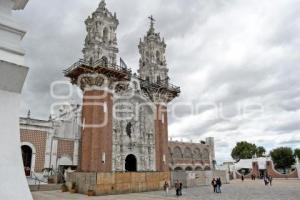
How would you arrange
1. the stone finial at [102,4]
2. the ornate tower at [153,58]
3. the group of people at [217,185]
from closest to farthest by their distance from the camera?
the group of people at [217,185]
the stone finial at [102,4]
the ornate tower at [153,58]

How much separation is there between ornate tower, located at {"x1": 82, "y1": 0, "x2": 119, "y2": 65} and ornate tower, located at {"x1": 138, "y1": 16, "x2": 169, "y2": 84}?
7350 mm

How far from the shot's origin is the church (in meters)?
27.8

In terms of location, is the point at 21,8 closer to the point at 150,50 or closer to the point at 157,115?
the point at 157,115

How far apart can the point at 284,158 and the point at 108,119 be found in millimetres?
54741

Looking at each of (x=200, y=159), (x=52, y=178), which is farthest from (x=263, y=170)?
(x=52, y=178)

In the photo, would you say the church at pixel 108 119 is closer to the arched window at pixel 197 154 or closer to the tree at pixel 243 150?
the arched window at pixel 197 154

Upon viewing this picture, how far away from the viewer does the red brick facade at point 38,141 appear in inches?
1156

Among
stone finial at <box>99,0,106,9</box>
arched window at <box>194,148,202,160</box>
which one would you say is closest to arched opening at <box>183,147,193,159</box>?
arched window at <box>194,148,202,160</box>

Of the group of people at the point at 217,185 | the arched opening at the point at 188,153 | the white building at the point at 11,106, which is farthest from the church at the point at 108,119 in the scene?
the arched opening at the point at 188,153

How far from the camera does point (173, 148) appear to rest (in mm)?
58250

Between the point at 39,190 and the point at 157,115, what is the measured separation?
57.1ft

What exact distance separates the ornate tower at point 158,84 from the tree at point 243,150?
5197 cm

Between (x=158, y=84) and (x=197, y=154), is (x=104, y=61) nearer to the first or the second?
(x=158, y=84)

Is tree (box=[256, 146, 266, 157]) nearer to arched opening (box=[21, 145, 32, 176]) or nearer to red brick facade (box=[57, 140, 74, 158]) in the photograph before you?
red brick facade (box=[57, 140, 74, 158])
